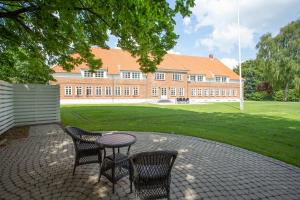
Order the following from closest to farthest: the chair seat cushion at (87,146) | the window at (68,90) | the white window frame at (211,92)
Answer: the chair seat cushion at (87,146) < the window at (68,90) < the white window frame at (211,92)

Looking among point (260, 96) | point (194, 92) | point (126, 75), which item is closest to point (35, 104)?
point (126, 75)

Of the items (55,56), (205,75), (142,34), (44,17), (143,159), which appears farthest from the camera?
(205,75)

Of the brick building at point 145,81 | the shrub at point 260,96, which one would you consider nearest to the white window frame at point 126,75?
the brick building at point 145,81

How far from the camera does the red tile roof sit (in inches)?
1652

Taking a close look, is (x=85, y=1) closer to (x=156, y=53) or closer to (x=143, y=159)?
(x=156, y=53)

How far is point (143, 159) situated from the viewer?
353 cm

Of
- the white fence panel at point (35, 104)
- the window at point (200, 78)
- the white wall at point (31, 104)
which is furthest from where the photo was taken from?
the window at point (200, 78)

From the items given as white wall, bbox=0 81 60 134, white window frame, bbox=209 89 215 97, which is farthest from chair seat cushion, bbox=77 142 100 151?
white window frame, bbox=209 89 215 97

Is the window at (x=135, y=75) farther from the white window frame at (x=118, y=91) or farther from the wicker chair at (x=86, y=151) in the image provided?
the wicker chair at (x=86, y=151)

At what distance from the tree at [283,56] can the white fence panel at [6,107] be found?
4517cm

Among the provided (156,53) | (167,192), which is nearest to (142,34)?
(156,53)

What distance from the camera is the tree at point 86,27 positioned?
5.33 m

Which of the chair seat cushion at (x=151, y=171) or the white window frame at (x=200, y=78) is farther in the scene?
the white window frame at (x=200, y=78)

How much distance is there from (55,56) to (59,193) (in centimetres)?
954
